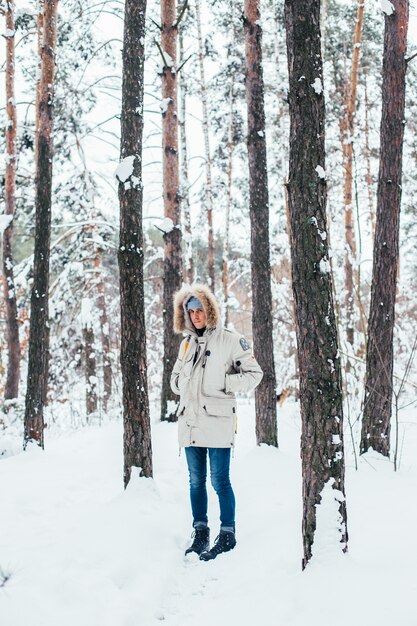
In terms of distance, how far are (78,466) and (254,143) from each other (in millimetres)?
5009

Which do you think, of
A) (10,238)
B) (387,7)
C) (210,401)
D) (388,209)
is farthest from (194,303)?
(10,238)

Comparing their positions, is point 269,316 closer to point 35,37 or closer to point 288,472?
point 288,472

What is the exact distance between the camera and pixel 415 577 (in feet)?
9.97

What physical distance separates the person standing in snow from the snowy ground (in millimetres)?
244

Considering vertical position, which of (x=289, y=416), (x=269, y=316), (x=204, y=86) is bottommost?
(x=289, y=416)

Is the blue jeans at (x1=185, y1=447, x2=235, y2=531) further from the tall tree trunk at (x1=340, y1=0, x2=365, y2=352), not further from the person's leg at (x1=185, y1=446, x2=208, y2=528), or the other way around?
the tall tree trunk at (x1=340, y1=0, x2=365, y2=352)

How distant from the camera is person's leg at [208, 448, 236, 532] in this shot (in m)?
4.10

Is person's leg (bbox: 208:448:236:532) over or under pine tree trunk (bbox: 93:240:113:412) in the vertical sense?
under

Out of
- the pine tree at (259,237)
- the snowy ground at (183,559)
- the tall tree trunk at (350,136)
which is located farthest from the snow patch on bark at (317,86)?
the tall tree trunk at (350,136)

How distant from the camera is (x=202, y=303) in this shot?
A: 426cm

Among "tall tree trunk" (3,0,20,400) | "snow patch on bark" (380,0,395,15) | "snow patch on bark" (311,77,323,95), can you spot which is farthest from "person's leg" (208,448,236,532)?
"tall tree trunk" (3,0,20,400)

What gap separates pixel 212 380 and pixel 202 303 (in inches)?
24.7

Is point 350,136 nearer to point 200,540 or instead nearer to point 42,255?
point 42,255

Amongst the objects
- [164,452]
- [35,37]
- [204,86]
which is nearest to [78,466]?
[164,452]
